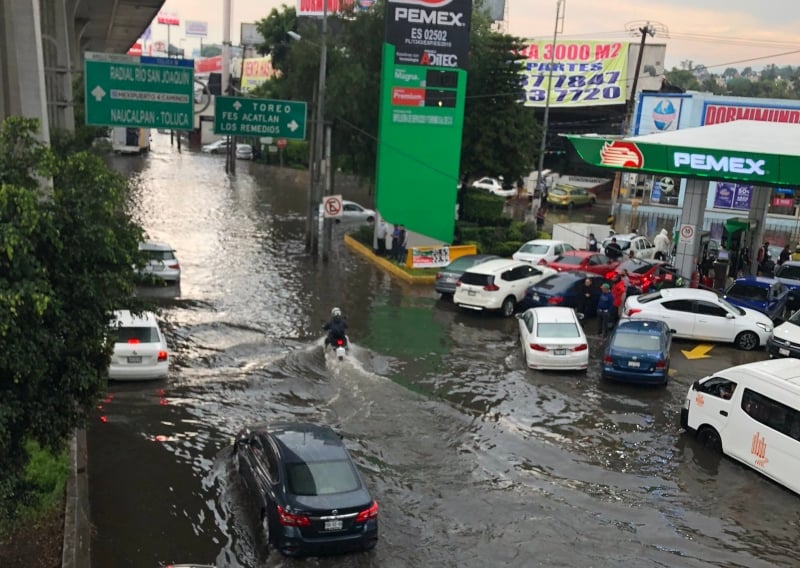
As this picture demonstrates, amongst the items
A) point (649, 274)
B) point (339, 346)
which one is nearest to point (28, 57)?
point (339, 346)

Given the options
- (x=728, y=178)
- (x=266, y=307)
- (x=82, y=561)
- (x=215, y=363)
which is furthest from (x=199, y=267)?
(x=82, y=561)

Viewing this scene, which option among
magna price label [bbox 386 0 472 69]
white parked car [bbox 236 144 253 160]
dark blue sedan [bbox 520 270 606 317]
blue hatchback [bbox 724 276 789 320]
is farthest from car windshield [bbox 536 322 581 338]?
white parked car [bbox 236 144 253 160]

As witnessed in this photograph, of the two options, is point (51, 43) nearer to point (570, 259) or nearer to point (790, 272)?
point (570, 259)

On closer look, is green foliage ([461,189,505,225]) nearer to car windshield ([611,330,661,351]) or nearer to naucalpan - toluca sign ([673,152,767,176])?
naucalpan - toluca sign ([673,152,767,176])

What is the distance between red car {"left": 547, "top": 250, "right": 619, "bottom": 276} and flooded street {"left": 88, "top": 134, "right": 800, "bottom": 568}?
431 centimetres

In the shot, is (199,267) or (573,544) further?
(199,267)

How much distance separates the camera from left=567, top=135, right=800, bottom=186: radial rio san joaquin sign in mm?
24797

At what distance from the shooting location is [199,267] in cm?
2984

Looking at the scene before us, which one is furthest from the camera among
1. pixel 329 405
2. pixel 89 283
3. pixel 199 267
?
pixel 199 267

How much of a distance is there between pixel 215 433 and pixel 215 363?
14.4 ft

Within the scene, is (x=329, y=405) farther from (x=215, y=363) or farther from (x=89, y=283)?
(x=89, y=283)

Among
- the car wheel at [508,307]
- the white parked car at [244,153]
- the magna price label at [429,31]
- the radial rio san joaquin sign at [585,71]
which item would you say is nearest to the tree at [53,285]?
the car wheel at [508,307]

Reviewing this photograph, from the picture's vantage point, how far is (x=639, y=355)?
19031 millimetres

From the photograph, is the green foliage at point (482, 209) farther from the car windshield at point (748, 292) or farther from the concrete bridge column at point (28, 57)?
the concrete bridge column at point (28, 57)
